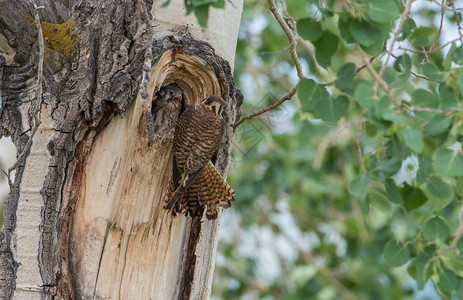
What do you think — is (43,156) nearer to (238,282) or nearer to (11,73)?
(11,73)

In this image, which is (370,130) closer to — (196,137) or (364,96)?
(364,96)

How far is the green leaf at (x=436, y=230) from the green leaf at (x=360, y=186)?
24 centimetres

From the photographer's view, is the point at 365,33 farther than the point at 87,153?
No

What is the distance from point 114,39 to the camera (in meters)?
1.56

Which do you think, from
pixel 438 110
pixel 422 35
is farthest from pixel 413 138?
pixel 422 35

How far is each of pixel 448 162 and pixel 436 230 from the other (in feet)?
1.03

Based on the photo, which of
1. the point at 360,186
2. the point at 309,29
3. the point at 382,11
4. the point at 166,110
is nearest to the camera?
the point at 382,11

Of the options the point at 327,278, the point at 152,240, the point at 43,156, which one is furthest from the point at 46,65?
the point at 327,278

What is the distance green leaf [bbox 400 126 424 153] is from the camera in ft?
3.71

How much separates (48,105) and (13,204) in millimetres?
283

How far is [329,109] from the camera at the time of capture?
1.27 meters

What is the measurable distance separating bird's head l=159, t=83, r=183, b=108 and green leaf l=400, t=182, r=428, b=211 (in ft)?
2.26

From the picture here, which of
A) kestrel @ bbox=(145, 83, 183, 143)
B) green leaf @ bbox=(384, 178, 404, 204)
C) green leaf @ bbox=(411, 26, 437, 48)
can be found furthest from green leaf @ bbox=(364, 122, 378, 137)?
kestrel @ bbox=(145, 83, 183, 143)

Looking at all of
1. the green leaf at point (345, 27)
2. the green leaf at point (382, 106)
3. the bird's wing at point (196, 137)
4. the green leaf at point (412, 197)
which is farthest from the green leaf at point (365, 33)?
the bird's wing at point (196, 137)
